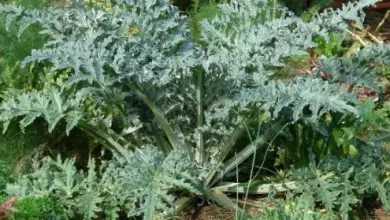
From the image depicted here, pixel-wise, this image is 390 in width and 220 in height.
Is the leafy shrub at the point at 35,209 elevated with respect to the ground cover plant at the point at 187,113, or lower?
lower

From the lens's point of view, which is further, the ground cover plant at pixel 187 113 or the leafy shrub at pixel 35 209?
the ground cover plant at pixel 187 113

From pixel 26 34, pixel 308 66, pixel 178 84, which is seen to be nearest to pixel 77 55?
pixel 178 84

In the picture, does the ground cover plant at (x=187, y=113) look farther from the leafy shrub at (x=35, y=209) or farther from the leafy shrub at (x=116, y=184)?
the leafy shrub at (x=35, y=209)

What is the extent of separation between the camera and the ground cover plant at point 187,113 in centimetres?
315

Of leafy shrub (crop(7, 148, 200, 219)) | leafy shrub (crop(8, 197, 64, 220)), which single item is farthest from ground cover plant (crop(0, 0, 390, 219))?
leafy shrub (crop(8, 197, 64, 220))

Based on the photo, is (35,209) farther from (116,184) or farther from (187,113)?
(187,113)

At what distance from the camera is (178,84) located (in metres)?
3.36

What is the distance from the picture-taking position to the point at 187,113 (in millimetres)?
3549

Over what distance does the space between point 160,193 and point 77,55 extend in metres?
0.72

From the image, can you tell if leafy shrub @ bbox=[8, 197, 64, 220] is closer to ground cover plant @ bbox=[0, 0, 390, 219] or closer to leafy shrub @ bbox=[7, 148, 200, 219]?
leafy shrub @ bbox=[7, 148, 200, 219]

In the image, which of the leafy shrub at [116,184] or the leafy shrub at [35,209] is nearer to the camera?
the leafy shrub at [35,209]

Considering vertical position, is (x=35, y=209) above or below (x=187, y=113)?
below

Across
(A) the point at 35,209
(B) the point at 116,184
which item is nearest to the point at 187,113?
(B) the point at 116,184

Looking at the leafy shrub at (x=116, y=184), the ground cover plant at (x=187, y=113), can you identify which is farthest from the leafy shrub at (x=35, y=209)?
the ground cover plant at (x=187, y=113)
